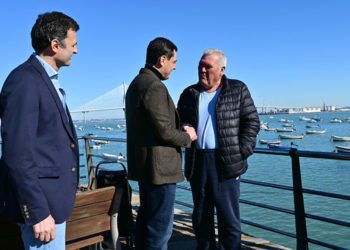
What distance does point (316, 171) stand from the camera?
2673cm

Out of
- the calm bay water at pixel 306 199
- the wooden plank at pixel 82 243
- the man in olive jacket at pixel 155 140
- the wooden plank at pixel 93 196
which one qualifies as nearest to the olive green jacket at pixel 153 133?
the man in olive jacket at pixel 155 140

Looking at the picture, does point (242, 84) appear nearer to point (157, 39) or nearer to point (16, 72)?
point (157, 39)

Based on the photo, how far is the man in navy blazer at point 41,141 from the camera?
180 centimetres

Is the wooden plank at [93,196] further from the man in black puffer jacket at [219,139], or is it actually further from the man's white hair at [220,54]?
the man's white hair at [220,54]

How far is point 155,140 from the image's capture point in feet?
9.33

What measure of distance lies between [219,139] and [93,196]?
1.08 m

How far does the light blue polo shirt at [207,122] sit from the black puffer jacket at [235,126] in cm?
6

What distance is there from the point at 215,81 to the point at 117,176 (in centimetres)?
123

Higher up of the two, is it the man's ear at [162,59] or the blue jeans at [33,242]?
the man's ear at [162,59]

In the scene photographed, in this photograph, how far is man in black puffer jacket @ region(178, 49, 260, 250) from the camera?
3.23 m

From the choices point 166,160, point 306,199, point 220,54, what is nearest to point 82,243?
point 166,160

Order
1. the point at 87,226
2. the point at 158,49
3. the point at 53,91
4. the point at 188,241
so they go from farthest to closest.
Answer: the point at 188,241, the point at 158,49, the point at 87,226, the point at 53,91

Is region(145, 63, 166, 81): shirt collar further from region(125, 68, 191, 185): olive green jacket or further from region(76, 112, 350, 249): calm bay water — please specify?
region(76, 112, 350, 249): calm bay water

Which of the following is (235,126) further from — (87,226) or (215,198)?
(87,226)
